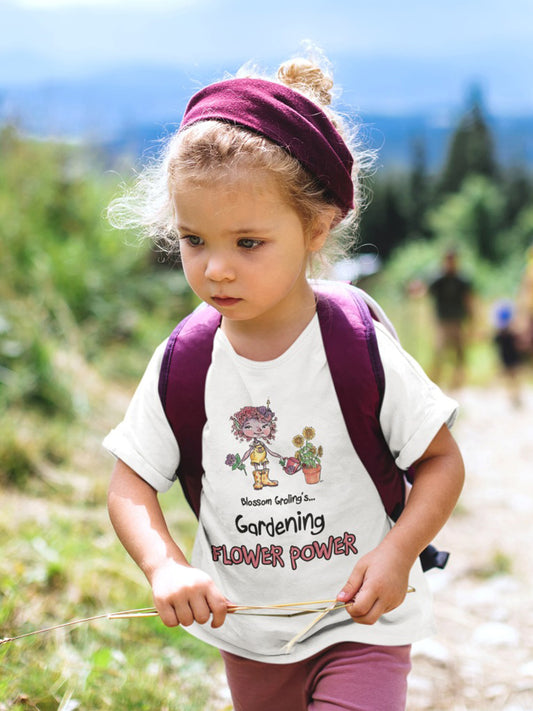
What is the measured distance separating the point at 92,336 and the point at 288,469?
4818mm

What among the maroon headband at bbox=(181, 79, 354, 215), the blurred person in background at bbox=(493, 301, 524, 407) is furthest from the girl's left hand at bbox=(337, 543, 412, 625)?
the blurred person in background at bbox=(493, 301, 524, 407)

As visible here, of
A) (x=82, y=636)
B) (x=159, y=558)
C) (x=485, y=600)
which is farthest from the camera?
(x=485, y=600)

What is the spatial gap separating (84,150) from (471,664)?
645cm

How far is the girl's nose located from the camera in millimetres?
1791

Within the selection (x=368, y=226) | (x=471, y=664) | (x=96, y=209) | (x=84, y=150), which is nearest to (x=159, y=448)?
(x=471, y=664)

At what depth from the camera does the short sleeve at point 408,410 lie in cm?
189

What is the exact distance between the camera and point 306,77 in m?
2.13

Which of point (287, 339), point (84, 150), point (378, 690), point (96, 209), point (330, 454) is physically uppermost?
point (84, 150)

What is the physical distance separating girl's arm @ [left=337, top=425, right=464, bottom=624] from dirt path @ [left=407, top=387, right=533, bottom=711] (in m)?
1.33

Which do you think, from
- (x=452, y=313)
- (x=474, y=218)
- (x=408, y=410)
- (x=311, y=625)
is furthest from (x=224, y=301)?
(x=474, y=218)

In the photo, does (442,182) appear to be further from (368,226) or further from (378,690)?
(378,690)

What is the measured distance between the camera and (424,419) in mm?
1896

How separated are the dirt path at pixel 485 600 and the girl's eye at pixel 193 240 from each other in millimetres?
1878

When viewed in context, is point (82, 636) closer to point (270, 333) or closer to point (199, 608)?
point (199, 608)
